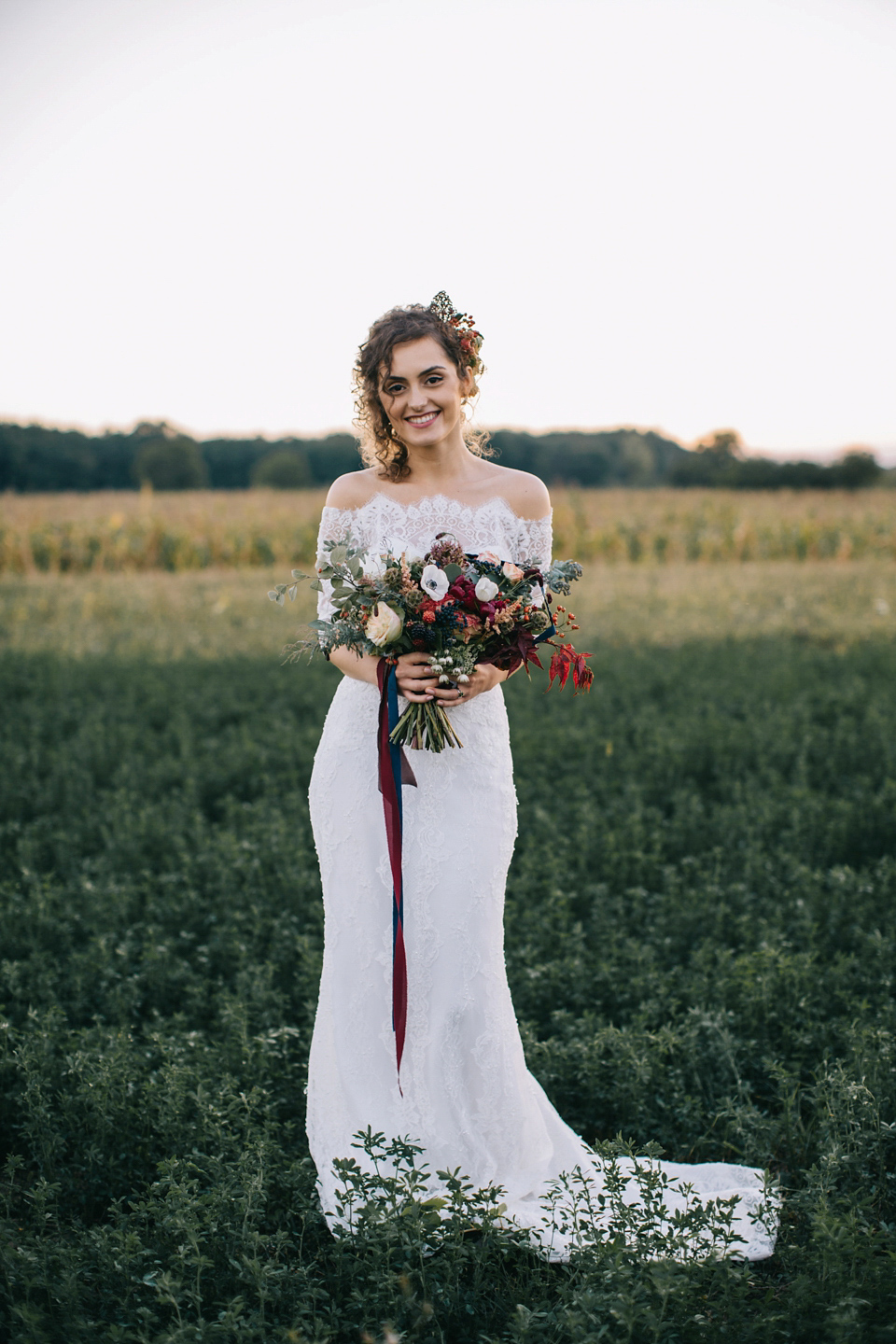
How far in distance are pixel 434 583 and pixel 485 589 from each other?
0.51ft

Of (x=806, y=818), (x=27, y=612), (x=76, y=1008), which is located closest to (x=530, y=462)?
(x=27, y=612)

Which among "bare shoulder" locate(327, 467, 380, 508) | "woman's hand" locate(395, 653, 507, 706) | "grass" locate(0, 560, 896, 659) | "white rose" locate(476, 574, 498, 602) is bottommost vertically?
"grass" locate(0, 560, 896, 659)

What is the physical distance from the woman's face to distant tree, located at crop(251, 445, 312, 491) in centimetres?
3082

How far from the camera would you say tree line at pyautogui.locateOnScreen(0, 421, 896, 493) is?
29688 mm

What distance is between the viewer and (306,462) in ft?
121

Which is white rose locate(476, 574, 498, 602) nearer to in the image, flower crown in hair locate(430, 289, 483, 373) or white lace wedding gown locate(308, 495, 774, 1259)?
white lace wedding gown locate(308, 495, 774, 1259)

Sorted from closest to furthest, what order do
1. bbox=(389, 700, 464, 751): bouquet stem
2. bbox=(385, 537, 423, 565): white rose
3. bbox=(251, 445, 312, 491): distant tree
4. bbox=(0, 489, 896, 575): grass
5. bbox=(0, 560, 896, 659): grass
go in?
bbox=(385, 537, 423, 565): white rose, bbox=(389, 700, 464, 751): bouquet stem, bbox=(0, 560, 896, 659): grass, bbox=(0, 489, 896, 575): grass, bbox=(251, 445, 312, 491): distant tree

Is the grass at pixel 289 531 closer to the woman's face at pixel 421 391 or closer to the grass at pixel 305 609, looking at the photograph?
the grass at pixel 305 609

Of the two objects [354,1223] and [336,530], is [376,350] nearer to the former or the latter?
[336,530]

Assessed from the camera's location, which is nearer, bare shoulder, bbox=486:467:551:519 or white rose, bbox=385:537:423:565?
white rose, bbox=385:537:423:565

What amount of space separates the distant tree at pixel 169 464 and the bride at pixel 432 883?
101ft

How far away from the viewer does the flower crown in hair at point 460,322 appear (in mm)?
3480

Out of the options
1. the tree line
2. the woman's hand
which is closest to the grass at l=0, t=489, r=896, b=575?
the tree line

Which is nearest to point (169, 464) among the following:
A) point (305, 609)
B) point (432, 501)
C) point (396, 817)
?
point (305, 609)
